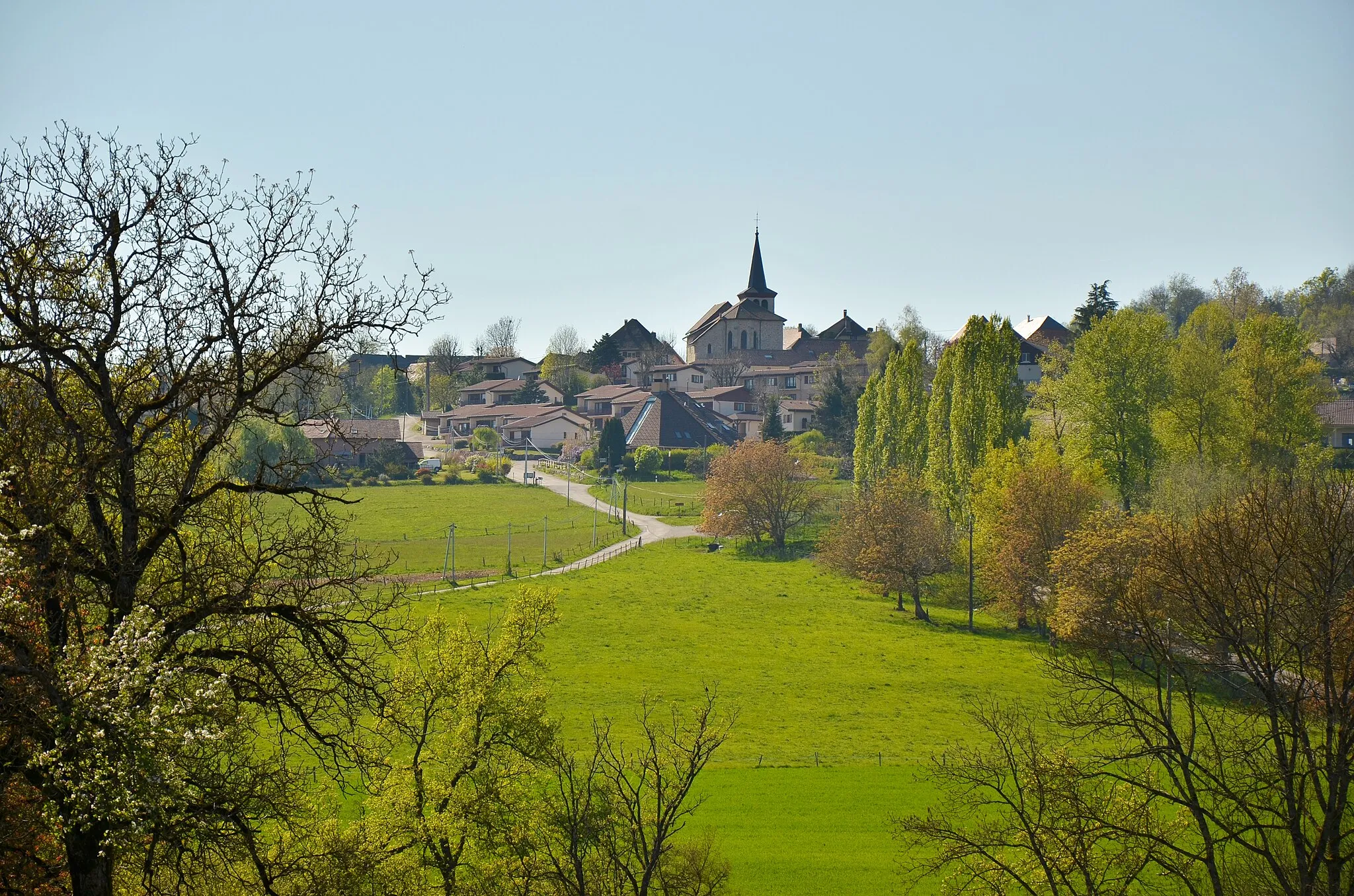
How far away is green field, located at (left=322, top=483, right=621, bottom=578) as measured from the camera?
4556cm

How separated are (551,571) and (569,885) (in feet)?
113

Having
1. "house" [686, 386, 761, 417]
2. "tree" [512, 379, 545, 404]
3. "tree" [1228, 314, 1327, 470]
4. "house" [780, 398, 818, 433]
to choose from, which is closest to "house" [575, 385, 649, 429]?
"tree" [512, 379, 545, 404]

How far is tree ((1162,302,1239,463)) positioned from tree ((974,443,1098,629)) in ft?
27.3

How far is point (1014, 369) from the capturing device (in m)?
44.2

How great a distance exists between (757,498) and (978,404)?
1364 cm

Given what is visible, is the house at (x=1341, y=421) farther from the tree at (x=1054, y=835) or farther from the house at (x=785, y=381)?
the tree at (x=1054, y=835)

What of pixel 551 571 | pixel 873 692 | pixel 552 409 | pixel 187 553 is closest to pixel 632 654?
pixel 873 692

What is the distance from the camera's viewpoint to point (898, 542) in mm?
40750

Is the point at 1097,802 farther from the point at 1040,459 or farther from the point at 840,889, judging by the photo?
the point at 1040,459

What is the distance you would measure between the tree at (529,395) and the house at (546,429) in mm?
9925

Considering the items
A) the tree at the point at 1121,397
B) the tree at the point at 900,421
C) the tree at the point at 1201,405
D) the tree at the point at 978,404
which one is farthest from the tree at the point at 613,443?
the tree at the point at 1201,405

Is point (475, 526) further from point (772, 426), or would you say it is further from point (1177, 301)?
point (1177, 301)

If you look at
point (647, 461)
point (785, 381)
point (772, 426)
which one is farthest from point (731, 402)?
point (647, 461)

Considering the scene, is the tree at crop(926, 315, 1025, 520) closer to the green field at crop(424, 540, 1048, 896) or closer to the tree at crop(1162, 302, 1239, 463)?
the green field at crop(424, 540, 1048, 896)
